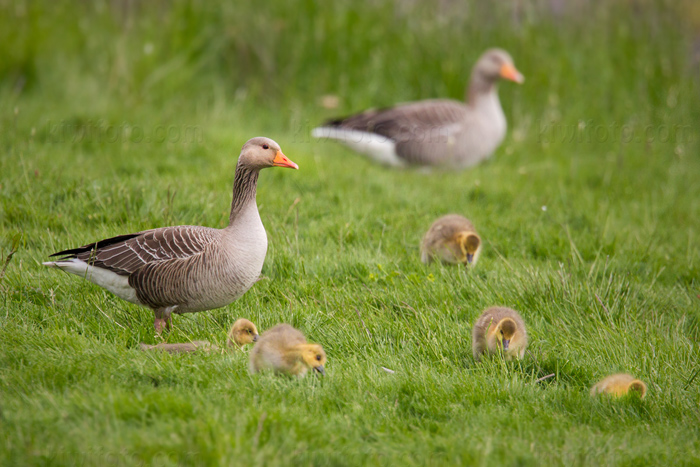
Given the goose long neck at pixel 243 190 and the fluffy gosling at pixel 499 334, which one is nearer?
the fluffy gosling at pixel 499 334

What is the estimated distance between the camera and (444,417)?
148 inches

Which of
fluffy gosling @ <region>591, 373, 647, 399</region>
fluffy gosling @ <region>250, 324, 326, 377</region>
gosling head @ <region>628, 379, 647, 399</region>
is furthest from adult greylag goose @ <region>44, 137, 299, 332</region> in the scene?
gosling head @ <region>628, 379, 647, 399</region>

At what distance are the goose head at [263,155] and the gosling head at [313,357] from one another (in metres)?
1.55

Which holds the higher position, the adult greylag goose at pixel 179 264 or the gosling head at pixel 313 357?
the adult greylag goose at pixel 179 264

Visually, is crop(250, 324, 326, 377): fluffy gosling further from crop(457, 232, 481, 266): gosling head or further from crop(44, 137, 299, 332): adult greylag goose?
crop(457, 232, 481, 266): gosling head

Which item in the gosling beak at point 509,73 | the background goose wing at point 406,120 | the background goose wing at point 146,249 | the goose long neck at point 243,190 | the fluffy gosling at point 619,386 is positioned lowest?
the fluffy gosling at point 619,386

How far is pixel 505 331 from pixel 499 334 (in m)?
0.04

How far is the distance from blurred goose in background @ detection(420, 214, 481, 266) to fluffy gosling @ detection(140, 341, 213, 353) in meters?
2.29

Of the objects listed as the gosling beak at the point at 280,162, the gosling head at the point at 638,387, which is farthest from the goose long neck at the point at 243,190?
the gosling head at the point at 638,387

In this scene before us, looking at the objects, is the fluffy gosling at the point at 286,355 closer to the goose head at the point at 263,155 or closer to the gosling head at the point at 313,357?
the gosling head at the point at 313,357

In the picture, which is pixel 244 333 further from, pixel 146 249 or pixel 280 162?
pixel 280 162

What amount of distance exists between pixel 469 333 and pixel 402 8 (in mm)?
8063

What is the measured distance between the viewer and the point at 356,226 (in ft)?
21.0

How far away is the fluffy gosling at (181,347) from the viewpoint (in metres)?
4.09
